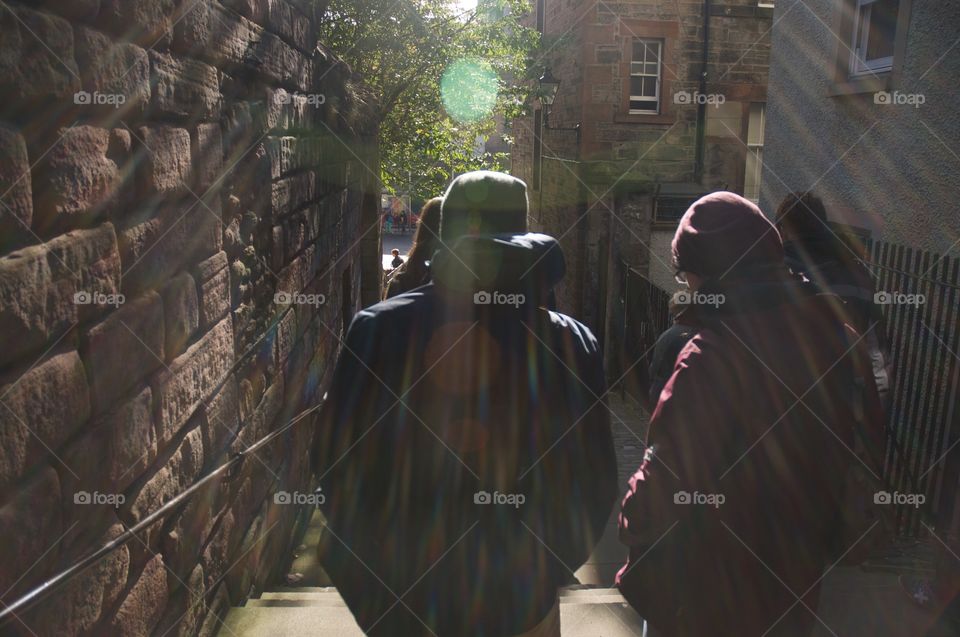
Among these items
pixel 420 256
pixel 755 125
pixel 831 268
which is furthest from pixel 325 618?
pixel 755 125

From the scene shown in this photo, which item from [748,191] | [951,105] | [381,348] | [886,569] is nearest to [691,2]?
[748,191]

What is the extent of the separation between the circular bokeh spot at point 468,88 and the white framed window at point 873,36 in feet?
17.7

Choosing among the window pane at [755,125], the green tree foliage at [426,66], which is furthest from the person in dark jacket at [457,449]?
the window pane at [755,125]

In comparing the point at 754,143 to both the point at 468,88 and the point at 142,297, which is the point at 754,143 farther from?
the point at 142,297

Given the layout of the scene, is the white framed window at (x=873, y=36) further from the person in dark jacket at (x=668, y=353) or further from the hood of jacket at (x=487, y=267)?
the hood of jacket at (x=487, y=267)

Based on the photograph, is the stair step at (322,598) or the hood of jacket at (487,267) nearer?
the hood of jacket at (487,267)

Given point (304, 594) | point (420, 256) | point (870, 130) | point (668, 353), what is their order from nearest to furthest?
point (668, 353) → point (304, 594) → point (420, 256) → point (870, 130)

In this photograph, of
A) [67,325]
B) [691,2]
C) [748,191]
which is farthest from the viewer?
[748,191]

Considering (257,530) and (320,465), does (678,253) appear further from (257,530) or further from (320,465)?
(257,530)

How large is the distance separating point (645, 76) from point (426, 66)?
5.44m

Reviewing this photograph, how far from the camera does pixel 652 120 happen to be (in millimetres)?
14461

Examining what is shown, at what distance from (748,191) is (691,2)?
349 centimetres

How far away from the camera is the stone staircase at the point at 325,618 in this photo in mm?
3213

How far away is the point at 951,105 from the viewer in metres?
5.67
